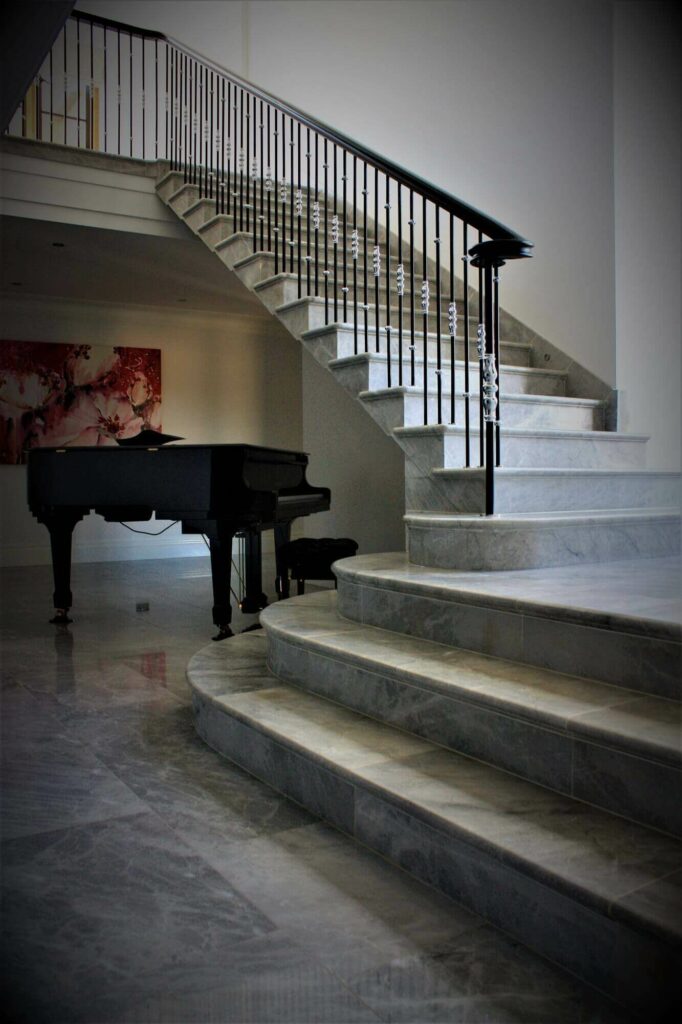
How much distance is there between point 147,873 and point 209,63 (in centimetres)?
586

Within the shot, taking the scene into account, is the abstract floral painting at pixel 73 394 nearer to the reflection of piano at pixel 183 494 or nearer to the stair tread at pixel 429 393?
the reflection of piano at pixel 183 494

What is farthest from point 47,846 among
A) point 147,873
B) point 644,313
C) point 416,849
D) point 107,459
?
point 644,313

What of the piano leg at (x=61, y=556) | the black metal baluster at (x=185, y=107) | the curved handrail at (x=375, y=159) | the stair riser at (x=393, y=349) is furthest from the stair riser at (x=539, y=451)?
the black metal baluster at (x=185, y=107)

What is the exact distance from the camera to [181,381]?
925 cm

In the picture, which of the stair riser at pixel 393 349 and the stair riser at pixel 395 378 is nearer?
the stair riser at pixel 395 378

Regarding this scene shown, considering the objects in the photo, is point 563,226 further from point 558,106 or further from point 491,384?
point 491,384

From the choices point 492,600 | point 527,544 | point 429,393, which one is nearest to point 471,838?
point 492,600

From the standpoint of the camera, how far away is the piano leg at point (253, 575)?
4734 millimetres

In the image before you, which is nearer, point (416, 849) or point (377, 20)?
point (416, 849)

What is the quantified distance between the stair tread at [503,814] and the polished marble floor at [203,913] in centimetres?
16

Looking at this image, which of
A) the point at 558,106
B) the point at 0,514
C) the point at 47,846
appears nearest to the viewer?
the point at 47,846

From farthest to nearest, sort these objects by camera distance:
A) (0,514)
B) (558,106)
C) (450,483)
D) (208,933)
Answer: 1. (0,514)
2. (558,106)
3. (450,483)
4. (208,933)

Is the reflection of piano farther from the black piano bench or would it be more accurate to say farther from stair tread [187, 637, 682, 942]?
stair tread [187, 637, 682, 942]

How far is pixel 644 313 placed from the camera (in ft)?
15.5
